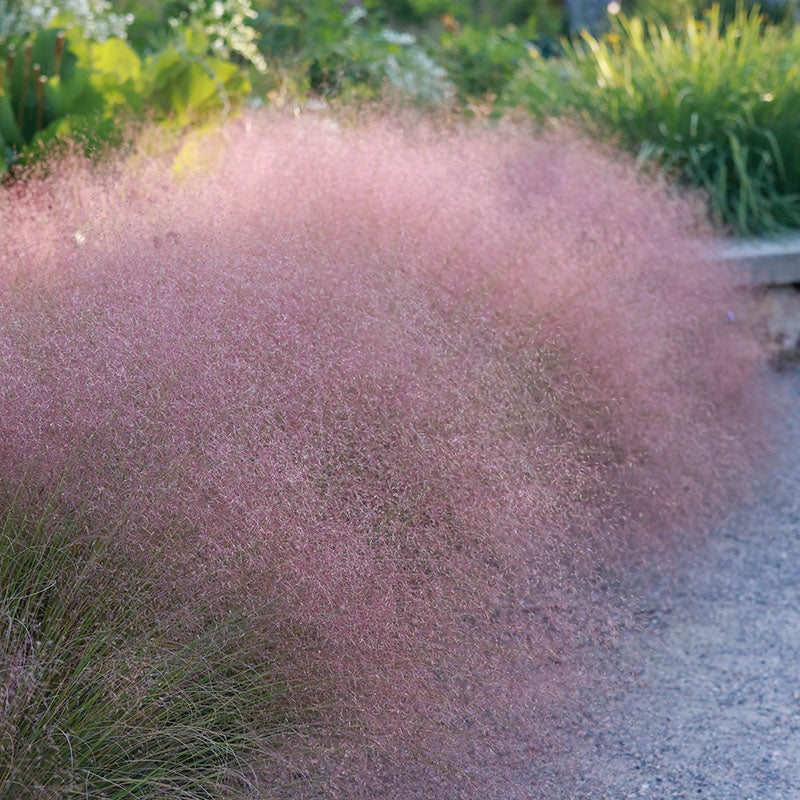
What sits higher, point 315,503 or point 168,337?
point 168,337

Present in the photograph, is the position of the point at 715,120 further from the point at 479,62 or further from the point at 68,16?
the point at 68,16

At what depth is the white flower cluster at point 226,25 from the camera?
4359mm

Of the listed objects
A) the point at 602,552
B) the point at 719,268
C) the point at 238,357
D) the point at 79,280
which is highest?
the point at 79,280

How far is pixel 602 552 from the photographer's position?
2650 mm

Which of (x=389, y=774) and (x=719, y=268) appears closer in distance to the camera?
(x=389, y=774)

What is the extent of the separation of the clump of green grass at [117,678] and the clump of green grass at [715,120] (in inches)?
126

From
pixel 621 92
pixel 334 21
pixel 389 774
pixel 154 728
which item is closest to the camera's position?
pixel 154 728

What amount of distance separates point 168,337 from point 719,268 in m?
2.27

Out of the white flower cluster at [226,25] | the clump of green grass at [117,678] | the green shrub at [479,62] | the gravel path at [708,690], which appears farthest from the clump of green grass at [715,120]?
the clump of green grass at [117,678]

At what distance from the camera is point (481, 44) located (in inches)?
240

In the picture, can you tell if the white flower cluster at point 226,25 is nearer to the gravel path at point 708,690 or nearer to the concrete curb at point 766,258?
the concrete curb at point 766,258

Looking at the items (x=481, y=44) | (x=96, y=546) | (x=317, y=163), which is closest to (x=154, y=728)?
(x=96, y=546)

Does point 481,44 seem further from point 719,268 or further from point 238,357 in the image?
point 238,357

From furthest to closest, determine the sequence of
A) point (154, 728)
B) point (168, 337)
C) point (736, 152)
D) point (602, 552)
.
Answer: point (736, 152) < point (602, 552) < point (168, 337) < point (154, 728)
